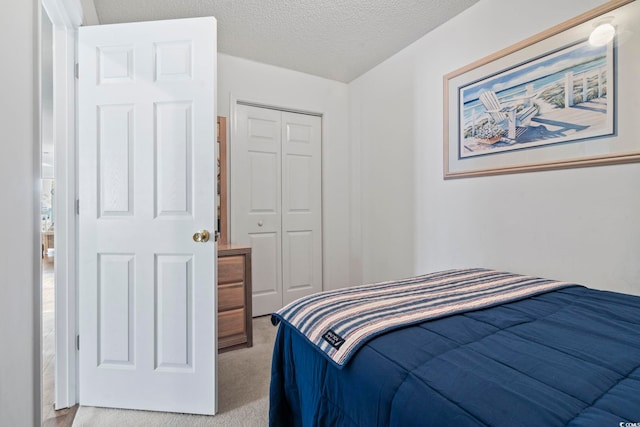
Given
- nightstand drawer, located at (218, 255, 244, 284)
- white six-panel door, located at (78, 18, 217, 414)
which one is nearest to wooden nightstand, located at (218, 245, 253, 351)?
nightstand drawer, located at (218, 255, 244, 284)

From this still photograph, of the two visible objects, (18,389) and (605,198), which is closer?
(18,389)

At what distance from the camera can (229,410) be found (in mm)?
1639

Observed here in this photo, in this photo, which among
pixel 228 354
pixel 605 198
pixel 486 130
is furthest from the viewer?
pixel 228 354

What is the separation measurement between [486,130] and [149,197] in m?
2.07

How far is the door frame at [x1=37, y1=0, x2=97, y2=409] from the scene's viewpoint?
163cm

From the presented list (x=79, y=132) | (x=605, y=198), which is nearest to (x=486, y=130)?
(x=605, y=198)

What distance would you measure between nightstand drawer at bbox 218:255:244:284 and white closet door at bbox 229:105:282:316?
1.81 feet

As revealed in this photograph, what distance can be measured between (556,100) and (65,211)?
2687 millimetres

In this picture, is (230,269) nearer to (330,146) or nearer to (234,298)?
(234,298)

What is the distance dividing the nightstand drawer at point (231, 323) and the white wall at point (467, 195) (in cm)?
137

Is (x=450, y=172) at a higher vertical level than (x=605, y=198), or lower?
higher

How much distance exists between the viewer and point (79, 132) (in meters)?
1.64

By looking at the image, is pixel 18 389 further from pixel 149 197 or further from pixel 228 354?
pixel 228 354

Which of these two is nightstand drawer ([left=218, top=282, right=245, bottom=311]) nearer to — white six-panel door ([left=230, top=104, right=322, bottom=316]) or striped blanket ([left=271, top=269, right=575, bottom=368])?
white six-panel door ([left=230, top=104, right=322, bottom=316])
